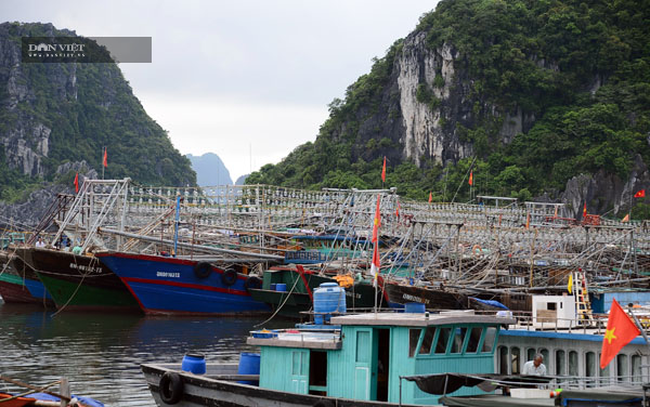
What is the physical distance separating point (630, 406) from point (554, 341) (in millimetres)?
4617

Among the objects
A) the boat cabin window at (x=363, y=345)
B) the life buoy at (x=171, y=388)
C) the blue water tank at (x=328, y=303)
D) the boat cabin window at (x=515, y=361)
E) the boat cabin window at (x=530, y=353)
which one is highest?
the blue water tank at (x=328, y=303)

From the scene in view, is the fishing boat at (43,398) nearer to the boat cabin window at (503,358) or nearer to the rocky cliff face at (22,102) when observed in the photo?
the boat cabin window at (503,358)

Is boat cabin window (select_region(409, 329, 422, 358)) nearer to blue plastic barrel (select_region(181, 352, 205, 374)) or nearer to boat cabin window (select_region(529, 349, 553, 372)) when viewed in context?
boat cabin window (select_region(529, 349, 553, 372))

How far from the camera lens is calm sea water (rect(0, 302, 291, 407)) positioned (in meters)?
22.6

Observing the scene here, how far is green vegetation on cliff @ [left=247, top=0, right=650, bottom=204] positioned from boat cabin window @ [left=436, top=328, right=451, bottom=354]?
76960 millimetres

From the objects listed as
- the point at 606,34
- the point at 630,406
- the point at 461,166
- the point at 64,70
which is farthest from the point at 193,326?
the point at 64,70

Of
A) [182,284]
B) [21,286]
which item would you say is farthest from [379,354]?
[21,286]

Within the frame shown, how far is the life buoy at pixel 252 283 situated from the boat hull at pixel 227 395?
23.2m

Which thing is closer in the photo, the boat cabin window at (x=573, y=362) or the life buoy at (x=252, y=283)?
the boat cabin window at (x=573, y=362)

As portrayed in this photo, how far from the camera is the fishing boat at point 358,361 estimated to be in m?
15.1

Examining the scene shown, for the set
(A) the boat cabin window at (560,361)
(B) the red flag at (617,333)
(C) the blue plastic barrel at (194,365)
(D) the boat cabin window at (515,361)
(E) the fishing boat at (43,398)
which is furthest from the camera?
(C) the blue plastic barrel at (194,365)

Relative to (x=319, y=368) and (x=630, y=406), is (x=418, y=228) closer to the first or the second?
Result: (x=319, y=368)

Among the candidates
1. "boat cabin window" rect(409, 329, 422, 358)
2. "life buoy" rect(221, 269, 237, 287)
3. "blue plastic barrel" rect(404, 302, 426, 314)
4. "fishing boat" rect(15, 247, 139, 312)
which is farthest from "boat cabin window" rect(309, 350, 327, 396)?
"fishing boat" rect(15, 247, 139, 312)

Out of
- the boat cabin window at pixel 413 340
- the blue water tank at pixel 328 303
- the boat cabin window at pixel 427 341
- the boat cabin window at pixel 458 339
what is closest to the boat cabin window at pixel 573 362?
the boat cabin window at pixel 458 339
